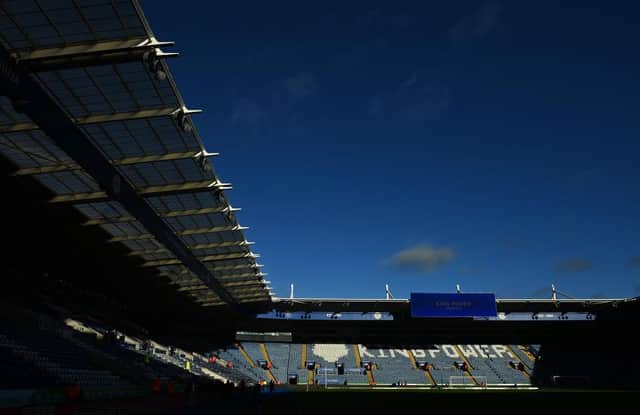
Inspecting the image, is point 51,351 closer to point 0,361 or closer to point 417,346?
point 0,361

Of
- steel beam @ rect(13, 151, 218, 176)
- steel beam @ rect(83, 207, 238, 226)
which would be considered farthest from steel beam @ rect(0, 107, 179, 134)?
steel beam @ rect(83, 207, 238, 226)

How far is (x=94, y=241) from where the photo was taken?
31.5 m

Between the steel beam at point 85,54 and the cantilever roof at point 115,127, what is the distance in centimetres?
3

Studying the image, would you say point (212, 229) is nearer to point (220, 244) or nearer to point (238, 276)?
point (220, 244)

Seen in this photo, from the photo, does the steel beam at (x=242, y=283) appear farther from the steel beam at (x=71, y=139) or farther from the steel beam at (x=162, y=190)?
the steel beam at (x=162, y=190)

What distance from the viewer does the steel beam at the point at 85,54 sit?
1464 cm

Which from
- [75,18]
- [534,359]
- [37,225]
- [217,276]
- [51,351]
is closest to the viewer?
[75,18]

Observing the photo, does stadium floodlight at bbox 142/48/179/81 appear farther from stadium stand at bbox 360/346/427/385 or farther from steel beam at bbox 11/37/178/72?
stadium stand at bbox 360/346/427/385

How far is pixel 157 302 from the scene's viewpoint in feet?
161

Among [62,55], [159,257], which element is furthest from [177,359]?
[62,55]

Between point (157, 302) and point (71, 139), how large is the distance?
3372cm

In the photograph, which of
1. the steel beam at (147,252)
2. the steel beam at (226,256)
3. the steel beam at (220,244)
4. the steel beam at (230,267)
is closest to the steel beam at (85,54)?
the steel beam at (220,244)

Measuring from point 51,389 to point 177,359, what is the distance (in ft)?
121

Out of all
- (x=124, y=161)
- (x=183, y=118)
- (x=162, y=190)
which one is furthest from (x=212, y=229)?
(x=183, y=118)
